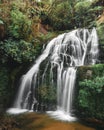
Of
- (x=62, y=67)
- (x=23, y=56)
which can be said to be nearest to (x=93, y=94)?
(x=62, y=67)

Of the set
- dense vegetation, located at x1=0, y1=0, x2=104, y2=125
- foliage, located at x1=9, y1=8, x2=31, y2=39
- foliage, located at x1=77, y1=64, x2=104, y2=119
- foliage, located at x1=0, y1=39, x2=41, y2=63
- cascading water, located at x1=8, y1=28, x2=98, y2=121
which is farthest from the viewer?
foliage, located at x1=9, y1=8, x2=31, y2=39

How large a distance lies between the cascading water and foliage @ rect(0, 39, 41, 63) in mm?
546

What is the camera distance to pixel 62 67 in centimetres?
999

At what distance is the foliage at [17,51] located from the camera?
33.1 ft

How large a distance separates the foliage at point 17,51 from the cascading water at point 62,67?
0.55 meters

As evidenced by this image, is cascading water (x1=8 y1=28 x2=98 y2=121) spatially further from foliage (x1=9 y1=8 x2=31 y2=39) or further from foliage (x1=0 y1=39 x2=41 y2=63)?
foliage (x1=9 y1=8 x2=31 y2=39)

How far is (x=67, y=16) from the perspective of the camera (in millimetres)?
16188

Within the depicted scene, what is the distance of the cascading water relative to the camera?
29.8 ft

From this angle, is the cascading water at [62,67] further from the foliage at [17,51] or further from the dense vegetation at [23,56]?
the foliage at [17,51]

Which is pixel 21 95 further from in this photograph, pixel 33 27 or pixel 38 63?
pixel 33 27

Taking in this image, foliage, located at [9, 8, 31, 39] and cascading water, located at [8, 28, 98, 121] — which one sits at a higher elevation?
foliage, located at [9, 8, 31, 39]

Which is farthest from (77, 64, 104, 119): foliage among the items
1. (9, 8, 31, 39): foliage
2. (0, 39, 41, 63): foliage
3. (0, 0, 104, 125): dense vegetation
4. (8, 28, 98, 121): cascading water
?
(9, 8, 31, 39): foliage

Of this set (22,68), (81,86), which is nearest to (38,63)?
(22,68)

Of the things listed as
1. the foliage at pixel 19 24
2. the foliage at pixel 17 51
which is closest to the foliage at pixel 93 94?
the foliage at pixel 17 51
